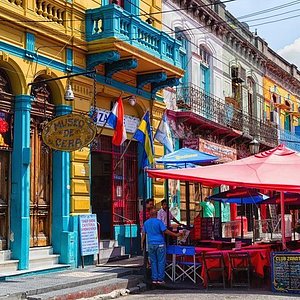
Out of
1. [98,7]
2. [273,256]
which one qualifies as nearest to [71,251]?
[273,256]

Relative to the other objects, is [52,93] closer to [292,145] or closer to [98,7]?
[98,7]

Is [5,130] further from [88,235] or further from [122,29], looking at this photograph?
[122,29]

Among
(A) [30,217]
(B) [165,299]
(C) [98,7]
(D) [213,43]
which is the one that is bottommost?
(B) [165,299]

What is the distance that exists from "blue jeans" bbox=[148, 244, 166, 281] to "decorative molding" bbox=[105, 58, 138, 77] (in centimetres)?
501

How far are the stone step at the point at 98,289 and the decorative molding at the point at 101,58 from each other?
5306 millimetres

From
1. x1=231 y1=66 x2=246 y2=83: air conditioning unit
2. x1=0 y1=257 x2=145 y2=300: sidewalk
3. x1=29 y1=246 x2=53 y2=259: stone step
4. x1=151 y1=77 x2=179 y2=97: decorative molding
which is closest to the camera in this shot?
x1=0 y1=257 x2=145 y2=300: sidewalk

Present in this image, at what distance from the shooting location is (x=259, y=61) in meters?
29.1

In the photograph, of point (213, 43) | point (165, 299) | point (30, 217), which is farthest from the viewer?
point (213, 43)

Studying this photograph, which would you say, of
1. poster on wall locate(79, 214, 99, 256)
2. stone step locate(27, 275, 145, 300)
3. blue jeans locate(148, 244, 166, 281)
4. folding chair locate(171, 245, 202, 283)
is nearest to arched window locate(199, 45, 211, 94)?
poster on wall locate(79, 214, 99, 256)

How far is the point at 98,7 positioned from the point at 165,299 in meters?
8.02

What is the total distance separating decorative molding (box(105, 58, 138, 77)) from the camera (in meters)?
15.1

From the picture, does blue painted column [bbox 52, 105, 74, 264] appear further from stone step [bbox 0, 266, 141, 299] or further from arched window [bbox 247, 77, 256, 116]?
arched window [bbox 247, 77, 256, 116]

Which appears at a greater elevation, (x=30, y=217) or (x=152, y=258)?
(x=30, y=217)

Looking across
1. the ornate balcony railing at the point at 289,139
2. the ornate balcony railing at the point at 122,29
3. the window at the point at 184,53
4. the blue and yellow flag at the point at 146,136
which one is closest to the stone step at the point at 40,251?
the blue and yellow flag at the point at 146,136
